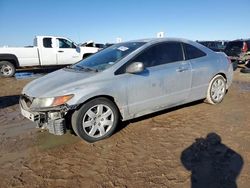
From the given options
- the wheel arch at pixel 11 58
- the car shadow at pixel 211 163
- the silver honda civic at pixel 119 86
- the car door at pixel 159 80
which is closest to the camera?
the car shadow at pixel 211 163

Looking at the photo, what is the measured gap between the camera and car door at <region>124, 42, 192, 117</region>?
466 cm

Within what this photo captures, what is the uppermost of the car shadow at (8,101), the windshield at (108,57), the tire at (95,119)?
the windshield at (108,57)

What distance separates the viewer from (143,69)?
4547 mm

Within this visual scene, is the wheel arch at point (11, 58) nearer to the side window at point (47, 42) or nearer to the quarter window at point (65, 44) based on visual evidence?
the side window at point (47, 42)

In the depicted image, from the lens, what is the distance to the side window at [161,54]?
4891mm

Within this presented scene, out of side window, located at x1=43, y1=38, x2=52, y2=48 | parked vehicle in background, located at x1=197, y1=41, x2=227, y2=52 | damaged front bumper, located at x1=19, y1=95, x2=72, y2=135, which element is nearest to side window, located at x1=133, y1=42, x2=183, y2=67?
damaged front bumper, located at x1=19, y1=95, x2=72, y2=135

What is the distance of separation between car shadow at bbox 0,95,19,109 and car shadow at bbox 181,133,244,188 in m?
5.14

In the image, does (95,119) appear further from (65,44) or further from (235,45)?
(235,45)

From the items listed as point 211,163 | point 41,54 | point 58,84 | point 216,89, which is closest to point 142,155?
point 211,163

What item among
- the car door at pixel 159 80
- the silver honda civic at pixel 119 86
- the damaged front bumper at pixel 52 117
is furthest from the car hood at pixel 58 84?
the car door at pixel 159 80

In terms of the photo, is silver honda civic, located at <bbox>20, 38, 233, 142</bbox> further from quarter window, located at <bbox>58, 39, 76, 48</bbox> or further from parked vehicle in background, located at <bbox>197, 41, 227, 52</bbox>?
parked vehicle in background, located at <bbox>197, 41, 227, 52</bbox>

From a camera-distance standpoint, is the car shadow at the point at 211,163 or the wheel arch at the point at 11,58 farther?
the wheel arch at the point at 11,58

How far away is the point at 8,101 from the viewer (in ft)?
24.6

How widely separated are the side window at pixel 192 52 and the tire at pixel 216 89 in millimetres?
683
